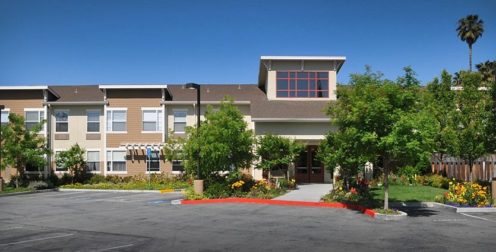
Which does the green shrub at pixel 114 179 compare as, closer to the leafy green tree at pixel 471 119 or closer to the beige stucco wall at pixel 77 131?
the beige stucco wall at pixel 77 131

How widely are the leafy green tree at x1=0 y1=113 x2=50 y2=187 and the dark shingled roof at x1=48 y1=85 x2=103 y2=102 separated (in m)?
4.19

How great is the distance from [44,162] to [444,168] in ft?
90.0

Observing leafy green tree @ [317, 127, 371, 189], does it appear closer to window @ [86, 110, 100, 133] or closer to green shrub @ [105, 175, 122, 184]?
green shrub @ [105, 175, 122, 184]

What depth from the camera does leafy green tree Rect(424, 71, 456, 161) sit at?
24.7 meters

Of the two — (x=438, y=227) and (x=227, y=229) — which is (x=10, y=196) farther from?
(x=438, y=227)

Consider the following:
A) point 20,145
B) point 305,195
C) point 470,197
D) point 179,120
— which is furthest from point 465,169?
point 20,145

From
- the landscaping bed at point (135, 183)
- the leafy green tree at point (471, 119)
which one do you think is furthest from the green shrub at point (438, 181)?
the landscaping bed at point (135, 183)

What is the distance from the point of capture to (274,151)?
95.5 feet

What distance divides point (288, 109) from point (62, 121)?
17.7 m

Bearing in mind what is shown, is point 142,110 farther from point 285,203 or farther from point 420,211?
point 420,211

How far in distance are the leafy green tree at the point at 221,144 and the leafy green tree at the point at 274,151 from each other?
9.12ft

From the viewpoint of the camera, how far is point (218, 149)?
23750 millimetres

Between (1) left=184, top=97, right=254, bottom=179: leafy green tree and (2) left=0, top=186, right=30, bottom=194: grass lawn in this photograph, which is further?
(2) left=0, top=186, right=30, bottom=194: grass lawn

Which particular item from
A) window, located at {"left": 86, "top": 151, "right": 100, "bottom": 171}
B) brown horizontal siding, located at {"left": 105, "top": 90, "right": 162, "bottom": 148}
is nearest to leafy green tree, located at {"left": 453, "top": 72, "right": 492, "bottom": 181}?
brown horizontal siding, located at {"left": 105, "top": 90, "right": 162, "bottom": 148}
